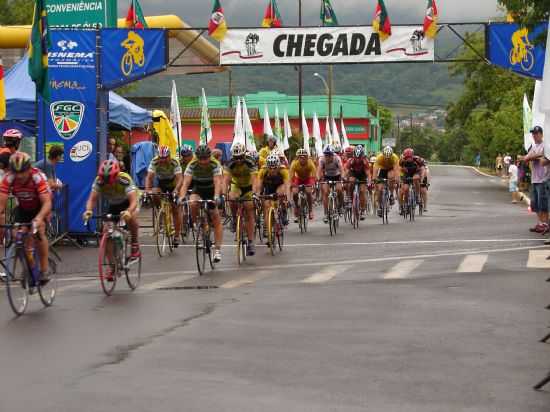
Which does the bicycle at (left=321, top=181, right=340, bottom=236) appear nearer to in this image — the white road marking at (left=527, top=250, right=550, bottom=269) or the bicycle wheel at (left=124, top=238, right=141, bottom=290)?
the white road marking at (left=527, top=250, right=550, bottom=269)

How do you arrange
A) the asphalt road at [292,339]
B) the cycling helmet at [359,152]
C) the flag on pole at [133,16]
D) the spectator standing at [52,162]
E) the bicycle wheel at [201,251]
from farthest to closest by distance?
the flag on pole at [133,16] → the cycling helmet at [359,152] → the spectator standing at [52,162] → the bicycle wheel at [201,251] → the asphalt road at [292,339]

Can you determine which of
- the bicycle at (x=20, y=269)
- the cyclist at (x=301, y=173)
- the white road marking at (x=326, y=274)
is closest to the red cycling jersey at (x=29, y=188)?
the bicycle at (x=20, y=269)

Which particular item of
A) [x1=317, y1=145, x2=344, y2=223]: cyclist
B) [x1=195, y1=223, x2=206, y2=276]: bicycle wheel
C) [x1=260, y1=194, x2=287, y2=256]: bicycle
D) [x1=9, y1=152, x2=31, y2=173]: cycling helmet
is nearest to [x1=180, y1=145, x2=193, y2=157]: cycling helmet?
[x1=260, y1=194, x2=287, y2=256]: bicycle

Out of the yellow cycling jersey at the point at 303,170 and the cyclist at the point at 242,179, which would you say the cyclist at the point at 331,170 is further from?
the cyclist at the point at 242,179

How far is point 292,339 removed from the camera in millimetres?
10422

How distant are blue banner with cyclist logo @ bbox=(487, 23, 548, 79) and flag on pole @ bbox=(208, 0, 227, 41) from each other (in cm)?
572

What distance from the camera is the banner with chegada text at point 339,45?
86.0 ft

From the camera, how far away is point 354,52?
26391 millimetres

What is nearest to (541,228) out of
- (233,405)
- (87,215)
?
(87,215)

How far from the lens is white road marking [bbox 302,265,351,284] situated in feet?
51.7

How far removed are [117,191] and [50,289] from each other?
82.6 inches

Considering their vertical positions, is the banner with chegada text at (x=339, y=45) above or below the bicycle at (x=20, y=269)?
above

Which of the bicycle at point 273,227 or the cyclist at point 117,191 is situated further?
the bicycle at point 273,227

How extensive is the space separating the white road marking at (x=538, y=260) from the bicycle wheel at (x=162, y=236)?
6102mm
